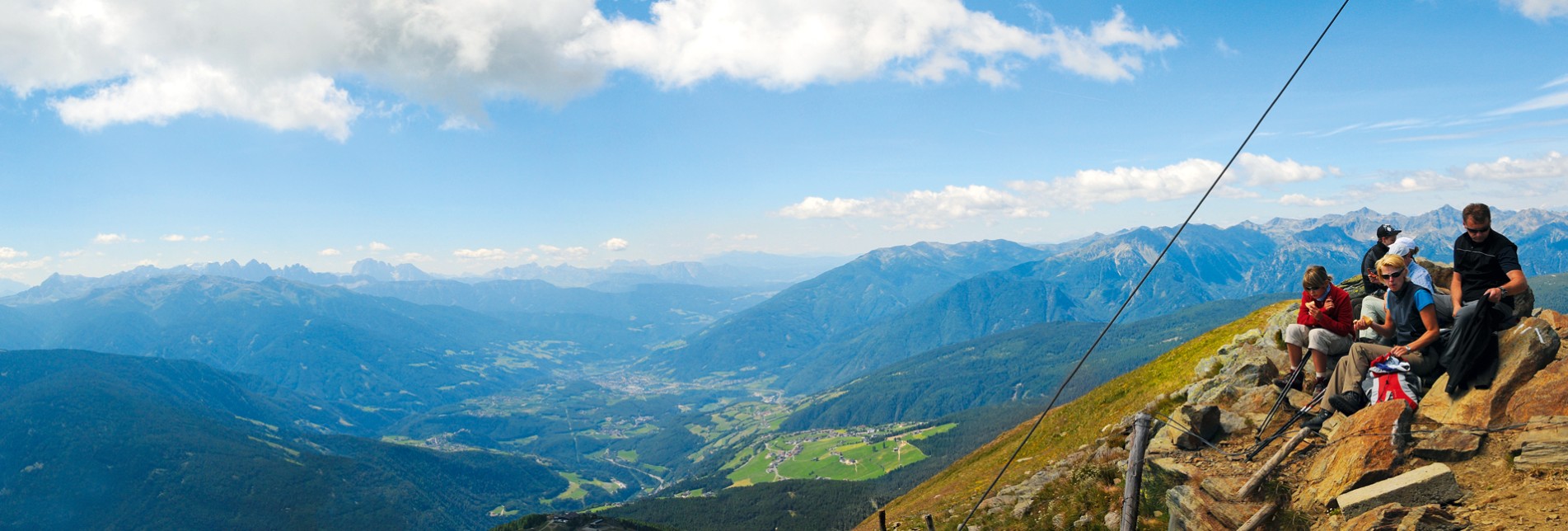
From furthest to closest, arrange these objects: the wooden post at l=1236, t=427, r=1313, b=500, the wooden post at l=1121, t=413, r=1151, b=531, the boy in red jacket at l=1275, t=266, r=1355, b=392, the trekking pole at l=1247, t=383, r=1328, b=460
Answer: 1. the boy in red jacket at l=1275, t=266, r=1355, b=392
2. the trekking pole at l=1247, t=383, r=1328, b=460
3. the wooden post at l=1121, t=413, r=1151, b=531
4. the wooden post at l=1236, t=427, r=1313, b=500

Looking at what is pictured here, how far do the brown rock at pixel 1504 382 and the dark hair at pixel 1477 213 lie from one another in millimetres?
2049

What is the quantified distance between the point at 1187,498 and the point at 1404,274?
6299 mm

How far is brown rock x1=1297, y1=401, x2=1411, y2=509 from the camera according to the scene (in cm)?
898

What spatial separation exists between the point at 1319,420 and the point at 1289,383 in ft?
5.50

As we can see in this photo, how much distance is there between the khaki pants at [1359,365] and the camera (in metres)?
11.0

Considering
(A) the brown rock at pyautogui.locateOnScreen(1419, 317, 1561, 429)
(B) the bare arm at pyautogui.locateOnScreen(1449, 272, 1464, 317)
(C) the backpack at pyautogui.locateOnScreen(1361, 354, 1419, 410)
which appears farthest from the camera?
(B) the bare arm at pyautogui.locateOnScreen(1449, 272, 1464, 317)

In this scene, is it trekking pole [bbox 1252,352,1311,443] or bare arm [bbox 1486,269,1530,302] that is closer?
bare arm [bbox 1486,269,1530,302]

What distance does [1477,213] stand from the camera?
1134 cm

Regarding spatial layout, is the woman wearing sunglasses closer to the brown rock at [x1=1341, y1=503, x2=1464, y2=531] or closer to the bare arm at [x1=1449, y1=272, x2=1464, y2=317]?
the bare arm at [x1=1449, y1=272, x2=1464, y2=317]

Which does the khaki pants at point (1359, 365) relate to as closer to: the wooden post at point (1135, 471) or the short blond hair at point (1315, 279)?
the short blond hair at point (1315, 279)

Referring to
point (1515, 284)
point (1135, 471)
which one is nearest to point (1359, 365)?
point (1515, 284)

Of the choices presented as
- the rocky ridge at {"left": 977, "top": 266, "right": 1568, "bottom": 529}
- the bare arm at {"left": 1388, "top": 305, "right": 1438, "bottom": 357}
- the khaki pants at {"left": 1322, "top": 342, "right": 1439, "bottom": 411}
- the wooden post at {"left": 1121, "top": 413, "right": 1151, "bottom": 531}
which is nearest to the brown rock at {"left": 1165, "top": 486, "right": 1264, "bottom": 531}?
the rocky ridge at {"left": 977, "top": 266, "right": 1568, "bottom": 529}

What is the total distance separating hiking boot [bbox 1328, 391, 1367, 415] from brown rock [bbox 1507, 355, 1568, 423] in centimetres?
194

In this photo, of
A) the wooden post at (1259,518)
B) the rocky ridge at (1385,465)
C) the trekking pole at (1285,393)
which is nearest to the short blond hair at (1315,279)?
the trekking pole at (1285,393)
